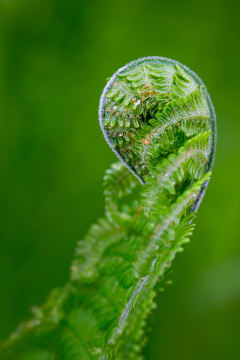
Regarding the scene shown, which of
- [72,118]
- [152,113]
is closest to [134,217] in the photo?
[152,113]

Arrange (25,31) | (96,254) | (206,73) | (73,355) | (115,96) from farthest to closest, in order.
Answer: (25,31) → (206,73) → (96,254) → (73,355) → (115,96)

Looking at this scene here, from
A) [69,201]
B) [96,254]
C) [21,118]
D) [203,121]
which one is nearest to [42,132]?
[21,118]

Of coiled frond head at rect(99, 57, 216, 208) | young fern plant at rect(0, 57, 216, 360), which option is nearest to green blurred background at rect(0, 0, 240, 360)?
young fern plant at rect(0, 57, 216, 360)

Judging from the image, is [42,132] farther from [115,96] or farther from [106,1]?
[115,96]

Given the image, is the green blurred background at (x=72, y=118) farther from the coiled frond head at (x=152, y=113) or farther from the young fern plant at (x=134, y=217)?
the coiled frond head at (x=152, y=113)

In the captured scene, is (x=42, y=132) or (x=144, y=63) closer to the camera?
(x=144, y=63)

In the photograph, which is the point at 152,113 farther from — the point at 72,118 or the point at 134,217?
the point at 72,118

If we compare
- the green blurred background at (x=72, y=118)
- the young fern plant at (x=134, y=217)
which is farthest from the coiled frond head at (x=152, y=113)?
the green blurred background at (x=72, y=118)
